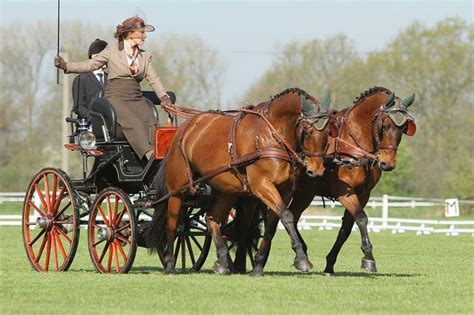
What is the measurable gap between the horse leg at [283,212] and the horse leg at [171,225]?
142cm

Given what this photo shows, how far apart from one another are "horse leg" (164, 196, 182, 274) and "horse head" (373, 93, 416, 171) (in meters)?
2.32

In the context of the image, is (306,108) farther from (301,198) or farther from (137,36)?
(137,36)

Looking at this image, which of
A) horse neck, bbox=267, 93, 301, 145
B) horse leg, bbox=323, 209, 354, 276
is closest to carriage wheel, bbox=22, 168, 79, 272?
horse neck, bbox=267, 93, 301, 145

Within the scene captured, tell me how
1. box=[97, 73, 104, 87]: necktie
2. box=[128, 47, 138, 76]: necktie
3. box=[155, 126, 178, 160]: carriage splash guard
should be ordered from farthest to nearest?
box=[97, 73, 104, 87]: necktie < box=[128, 47, 138, 76]: necktie < box=[155, 126, 178, 160]: carriage splash guard

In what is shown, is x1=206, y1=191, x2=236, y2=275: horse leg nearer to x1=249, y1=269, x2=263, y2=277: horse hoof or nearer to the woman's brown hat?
x1=249, y1=269, x2=263, y2=277: horse hoof

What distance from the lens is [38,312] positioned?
1065 cm

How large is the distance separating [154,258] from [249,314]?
902cm

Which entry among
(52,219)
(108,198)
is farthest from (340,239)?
(52,219)

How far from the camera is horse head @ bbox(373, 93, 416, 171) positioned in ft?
45.9

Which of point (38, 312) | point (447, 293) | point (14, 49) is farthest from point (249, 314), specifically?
point (14, 49)

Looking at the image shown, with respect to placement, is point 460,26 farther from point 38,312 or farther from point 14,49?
point 38,312

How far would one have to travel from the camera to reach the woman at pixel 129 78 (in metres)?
15.0

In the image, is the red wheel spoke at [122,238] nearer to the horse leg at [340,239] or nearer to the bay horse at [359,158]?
the bay horse at [359,158]

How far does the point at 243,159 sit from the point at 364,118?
4.96 feet
